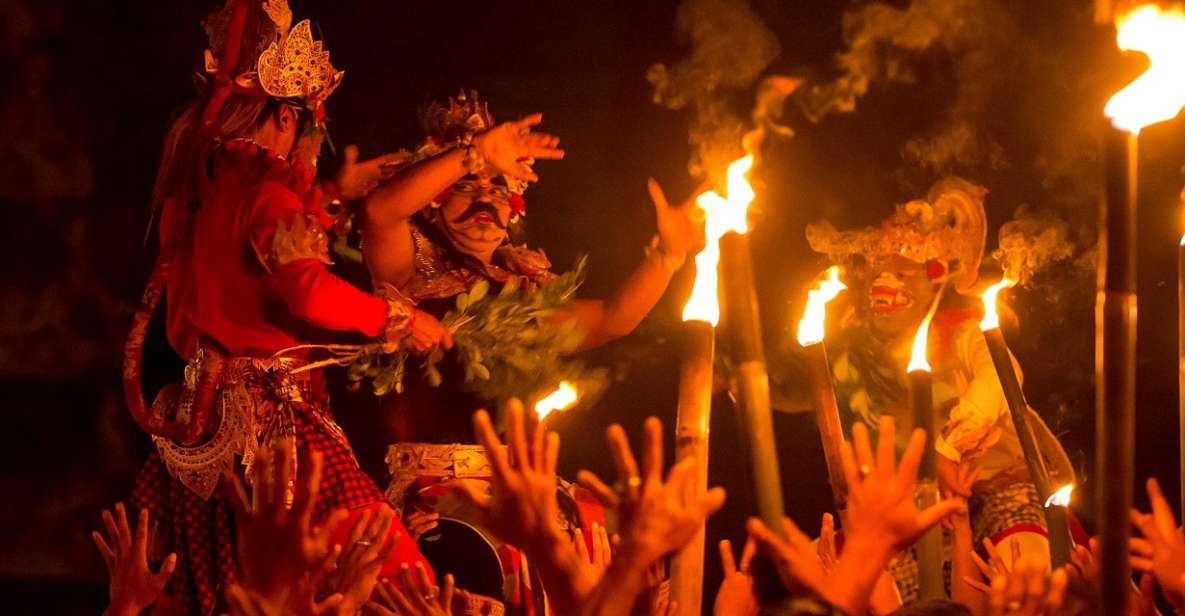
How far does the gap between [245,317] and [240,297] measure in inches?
2.5

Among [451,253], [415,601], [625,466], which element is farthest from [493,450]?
[451,253]

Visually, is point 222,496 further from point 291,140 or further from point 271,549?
point 271,549

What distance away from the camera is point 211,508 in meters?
3.96

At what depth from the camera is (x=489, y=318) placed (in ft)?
14.3

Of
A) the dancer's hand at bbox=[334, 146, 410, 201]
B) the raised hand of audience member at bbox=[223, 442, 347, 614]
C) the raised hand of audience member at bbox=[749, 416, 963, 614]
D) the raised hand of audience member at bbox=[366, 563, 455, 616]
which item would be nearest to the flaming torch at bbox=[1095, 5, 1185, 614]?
the raised hand of audience member at bbox=[749, 416, 963, 614]

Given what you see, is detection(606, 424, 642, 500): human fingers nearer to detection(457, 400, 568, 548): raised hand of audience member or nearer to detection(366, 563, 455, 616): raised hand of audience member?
detection(457, 400, 568, 548): raised hand of audience member

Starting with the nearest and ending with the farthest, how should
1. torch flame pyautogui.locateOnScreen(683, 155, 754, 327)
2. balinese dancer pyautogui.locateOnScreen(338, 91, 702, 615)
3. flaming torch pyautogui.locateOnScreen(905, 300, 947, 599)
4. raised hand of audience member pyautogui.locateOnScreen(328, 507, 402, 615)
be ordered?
raised hand of audience member pyautogui.locateOnScreen(328, 507, 402, 615)
torch flame pyautogui.locateOnScreen(683, 155, 754, 327)
flaming torch pyautogui.locateOnScreen(905, 300, 947, 599)
balinese dancer pyautogui.locateOnScreen(338, 91, 702, 615)

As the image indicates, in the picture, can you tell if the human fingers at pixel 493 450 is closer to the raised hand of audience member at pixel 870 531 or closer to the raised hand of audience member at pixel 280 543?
the raised hand of audience member at pixel 280 543

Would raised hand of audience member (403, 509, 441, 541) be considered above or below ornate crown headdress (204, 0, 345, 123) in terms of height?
below

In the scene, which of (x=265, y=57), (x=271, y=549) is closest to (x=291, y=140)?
(x=265, y=57)

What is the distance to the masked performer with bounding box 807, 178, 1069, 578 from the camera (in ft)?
14.4

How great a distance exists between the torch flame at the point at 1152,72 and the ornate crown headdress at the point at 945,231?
2865mm

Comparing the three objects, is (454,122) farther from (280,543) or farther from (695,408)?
(280,543)

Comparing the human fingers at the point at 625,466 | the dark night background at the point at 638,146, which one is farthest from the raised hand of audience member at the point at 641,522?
the dark night background at the point at 638,146
